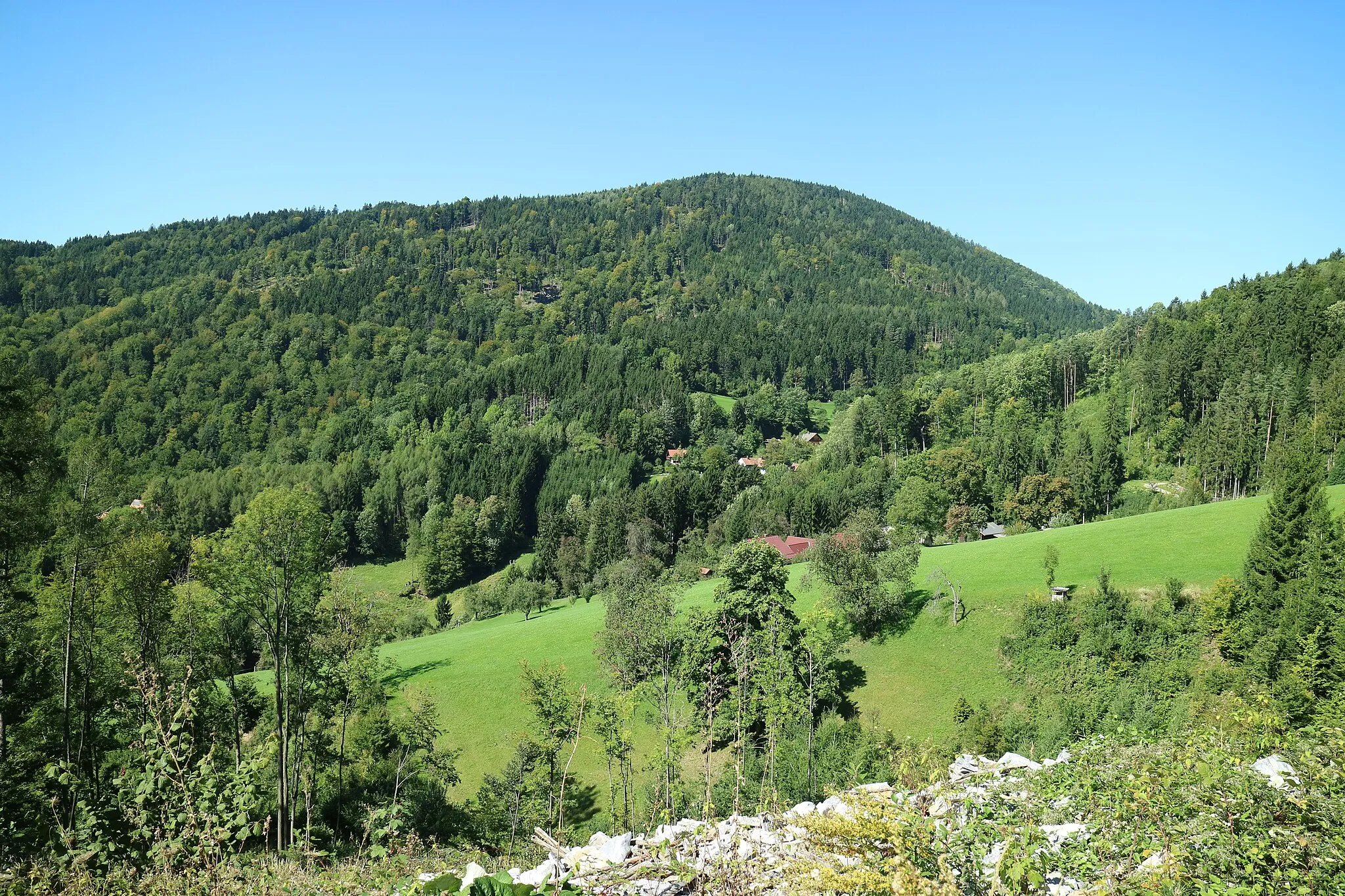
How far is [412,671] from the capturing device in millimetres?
46469

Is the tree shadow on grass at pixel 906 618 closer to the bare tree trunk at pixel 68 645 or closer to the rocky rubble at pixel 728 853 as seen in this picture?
the rocky rubble at pixel 728 853

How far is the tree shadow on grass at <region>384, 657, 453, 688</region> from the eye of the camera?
147ft

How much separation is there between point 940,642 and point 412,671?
32795mm

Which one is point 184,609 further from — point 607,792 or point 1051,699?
point 1051,699

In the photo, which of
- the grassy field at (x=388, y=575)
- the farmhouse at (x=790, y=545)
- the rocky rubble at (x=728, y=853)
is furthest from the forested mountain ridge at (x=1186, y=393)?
the grassy field at (x=388, y=575)

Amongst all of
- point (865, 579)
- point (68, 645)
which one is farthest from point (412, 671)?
point (68, 645)

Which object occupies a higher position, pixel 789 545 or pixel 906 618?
pixel 906 618

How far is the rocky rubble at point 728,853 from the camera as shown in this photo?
5.91m

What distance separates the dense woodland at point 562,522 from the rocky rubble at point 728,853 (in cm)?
193

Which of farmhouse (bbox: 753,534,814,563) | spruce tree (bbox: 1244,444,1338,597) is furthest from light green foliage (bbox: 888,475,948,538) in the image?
spruce tree (bbox: 1244,444,1338,597)

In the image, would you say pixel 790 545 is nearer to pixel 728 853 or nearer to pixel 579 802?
pixel 579 802

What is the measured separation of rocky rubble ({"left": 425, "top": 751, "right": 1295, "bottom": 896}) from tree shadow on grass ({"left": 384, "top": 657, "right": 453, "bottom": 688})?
39334mm

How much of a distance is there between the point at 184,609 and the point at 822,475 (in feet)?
280

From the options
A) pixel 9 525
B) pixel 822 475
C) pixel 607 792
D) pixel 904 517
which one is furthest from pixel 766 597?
pixel 822 475
